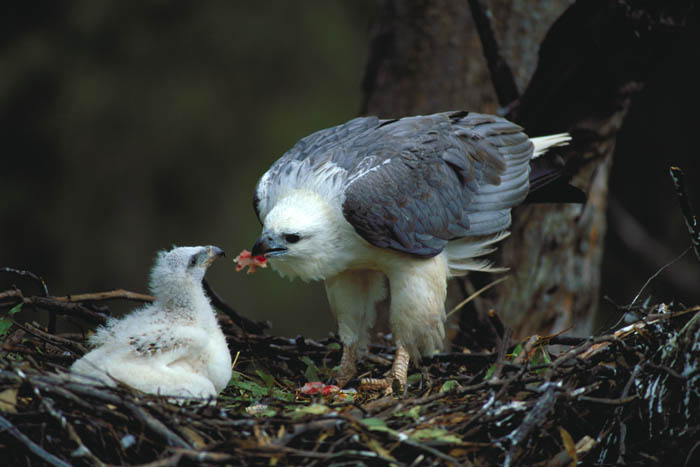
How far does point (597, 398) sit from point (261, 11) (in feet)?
27.0

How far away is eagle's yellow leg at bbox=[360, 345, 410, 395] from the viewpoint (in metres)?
4.31

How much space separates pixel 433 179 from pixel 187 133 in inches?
227

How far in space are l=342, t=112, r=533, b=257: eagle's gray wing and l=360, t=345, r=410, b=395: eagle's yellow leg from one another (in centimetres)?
60

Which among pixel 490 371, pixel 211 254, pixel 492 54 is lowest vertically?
pixel 490 371

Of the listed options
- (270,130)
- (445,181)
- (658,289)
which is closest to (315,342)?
(445,181)

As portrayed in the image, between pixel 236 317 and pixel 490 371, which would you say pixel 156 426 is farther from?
pixel 236 317

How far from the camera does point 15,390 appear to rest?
2955 mm

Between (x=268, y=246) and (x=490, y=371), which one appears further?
(x=268, y=246)

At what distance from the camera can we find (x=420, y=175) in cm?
444

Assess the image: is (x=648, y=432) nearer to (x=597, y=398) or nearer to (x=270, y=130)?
(x=597, y=398)

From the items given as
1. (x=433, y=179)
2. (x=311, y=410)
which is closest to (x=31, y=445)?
(x=311, y=410)

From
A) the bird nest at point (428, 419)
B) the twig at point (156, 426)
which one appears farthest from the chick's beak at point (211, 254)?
the twig at point (156, 426)

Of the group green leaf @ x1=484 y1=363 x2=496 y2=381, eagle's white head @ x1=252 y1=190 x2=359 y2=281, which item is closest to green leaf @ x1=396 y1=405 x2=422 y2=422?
green leaf @ x1=484 y1=363 x2=496 y2=381

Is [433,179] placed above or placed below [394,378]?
above
